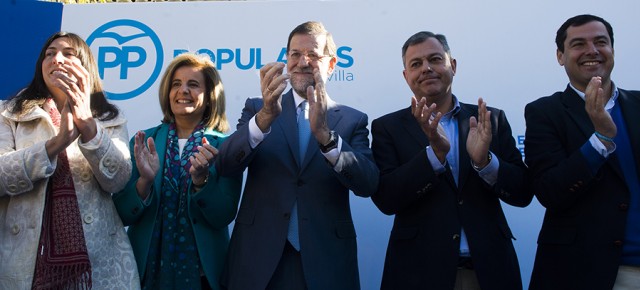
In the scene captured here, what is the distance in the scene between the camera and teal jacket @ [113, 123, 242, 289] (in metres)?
2.48

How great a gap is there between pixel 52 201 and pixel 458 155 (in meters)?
1.62

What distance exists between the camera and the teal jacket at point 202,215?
8.13 feet

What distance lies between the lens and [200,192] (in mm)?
2490

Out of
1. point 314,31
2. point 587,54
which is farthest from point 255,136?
point 587,54

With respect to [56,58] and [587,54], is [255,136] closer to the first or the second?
[56,58]

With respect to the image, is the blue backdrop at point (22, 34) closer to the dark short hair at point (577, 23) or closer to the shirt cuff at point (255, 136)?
the shirt cuff at point (255, 136)

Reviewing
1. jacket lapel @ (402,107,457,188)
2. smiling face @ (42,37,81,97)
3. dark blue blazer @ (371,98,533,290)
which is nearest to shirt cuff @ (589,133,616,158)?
dark blue blazer @ (371,98,533,290)

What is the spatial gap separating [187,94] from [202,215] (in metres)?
0.58

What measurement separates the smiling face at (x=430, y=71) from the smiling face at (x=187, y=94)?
96 centimetres

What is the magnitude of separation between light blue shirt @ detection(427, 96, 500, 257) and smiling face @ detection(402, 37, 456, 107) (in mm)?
77

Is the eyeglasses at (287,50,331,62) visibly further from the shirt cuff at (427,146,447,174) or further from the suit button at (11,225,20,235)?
the suit button at (11,225,20,235)

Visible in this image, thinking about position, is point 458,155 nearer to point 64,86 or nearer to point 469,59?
point 469,59

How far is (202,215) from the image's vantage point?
257 centimetres

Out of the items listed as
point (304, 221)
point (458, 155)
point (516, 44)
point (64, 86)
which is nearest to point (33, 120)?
point (64, 86)
